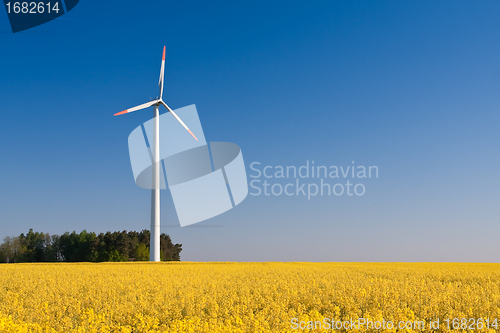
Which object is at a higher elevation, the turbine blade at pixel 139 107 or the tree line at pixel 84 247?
the turbine blade at pixel 139 107

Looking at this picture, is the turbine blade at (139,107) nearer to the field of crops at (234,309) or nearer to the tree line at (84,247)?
the field of crops at (234,309)

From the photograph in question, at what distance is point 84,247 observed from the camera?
106m

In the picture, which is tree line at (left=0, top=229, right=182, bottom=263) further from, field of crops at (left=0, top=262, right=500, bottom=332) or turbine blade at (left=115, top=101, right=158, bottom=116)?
field of crops at (left=0, top=262, right=500, bottom=332)

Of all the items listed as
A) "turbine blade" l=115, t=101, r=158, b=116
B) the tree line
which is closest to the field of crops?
"turbine blade" l=115, t=101, r=158, b=116

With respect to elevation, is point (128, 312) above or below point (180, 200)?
below

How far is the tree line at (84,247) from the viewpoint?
98.8m

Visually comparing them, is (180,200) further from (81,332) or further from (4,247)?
(4,247)

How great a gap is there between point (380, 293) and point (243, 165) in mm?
30462

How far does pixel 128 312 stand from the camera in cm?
1365

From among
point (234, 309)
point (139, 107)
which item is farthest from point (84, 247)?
point (234, 309)

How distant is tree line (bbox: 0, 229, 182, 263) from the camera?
98812 millimetres

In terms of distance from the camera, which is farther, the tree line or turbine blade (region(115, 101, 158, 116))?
the tree line

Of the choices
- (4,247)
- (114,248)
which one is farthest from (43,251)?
(114,248)

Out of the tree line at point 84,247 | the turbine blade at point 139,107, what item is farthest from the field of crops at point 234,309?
the tree line at point 84,247
